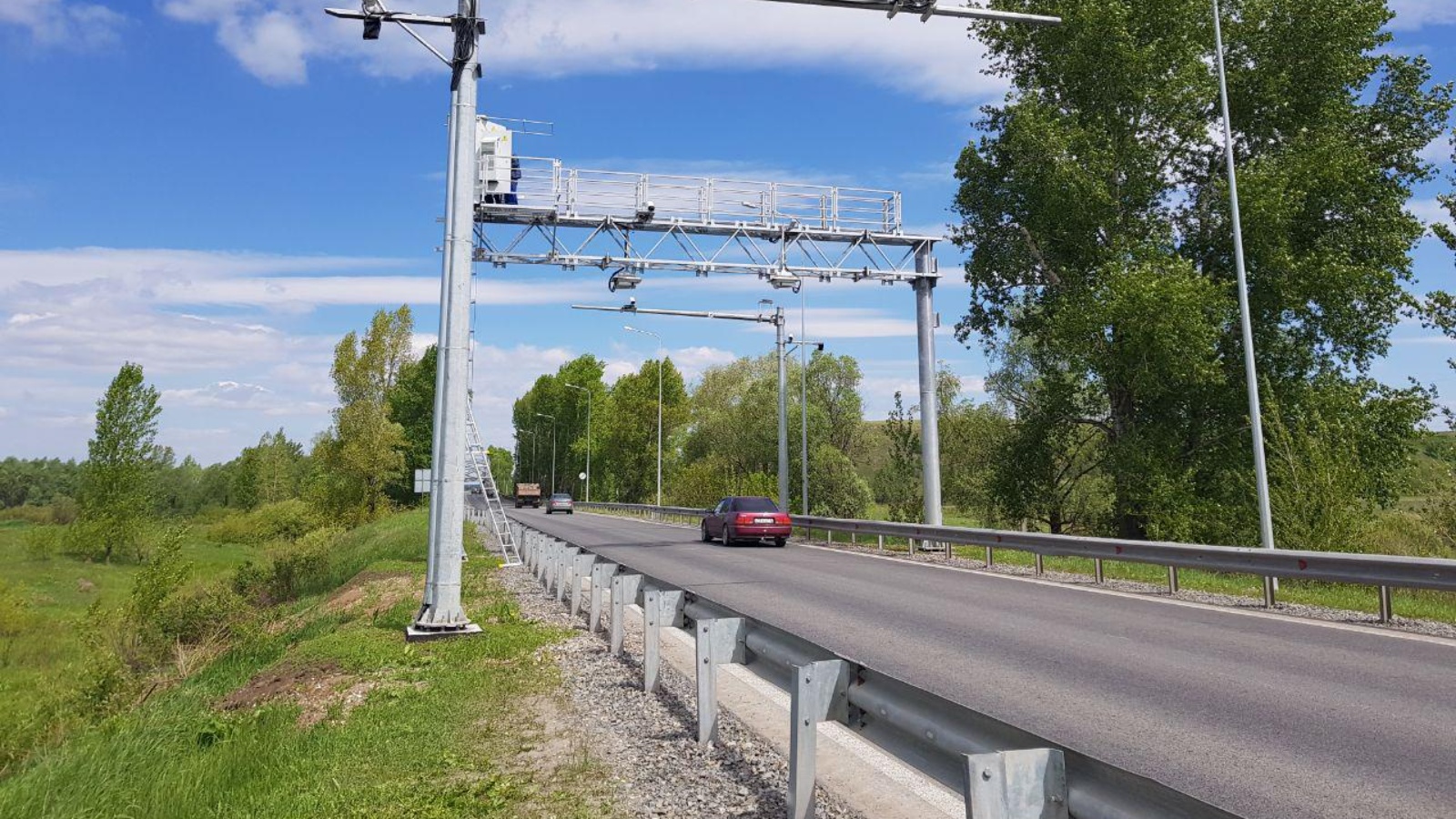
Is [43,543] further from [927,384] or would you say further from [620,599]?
[620,599]

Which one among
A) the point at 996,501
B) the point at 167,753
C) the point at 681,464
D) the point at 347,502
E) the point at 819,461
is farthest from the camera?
the point at 681,464

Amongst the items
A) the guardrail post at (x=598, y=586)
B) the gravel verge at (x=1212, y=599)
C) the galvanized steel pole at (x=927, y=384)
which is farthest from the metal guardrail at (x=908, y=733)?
the galvanized steel pole at (x=927, y=384)

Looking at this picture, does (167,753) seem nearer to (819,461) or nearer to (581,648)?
(581,648)

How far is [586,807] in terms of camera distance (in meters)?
4.95

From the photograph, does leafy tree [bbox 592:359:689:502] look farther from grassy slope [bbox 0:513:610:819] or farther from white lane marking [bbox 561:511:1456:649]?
grassy slope [bbox 0:513:610:819]

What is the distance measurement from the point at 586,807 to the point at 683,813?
0.54 meters

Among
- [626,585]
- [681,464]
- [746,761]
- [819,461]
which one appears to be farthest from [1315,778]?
[681,464]

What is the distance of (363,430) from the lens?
161 ft

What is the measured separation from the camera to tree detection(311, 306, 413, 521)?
49156 millimetres

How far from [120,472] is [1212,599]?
61397mm

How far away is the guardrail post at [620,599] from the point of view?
9484mm

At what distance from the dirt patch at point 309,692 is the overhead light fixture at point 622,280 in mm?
15181

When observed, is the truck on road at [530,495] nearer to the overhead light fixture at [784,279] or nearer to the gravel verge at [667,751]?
the overhead light fixture at [784,279]

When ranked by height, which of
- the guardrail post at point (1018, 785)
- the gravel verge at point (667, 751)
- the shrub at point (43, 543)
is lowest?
the shrub at point (43, 543)
